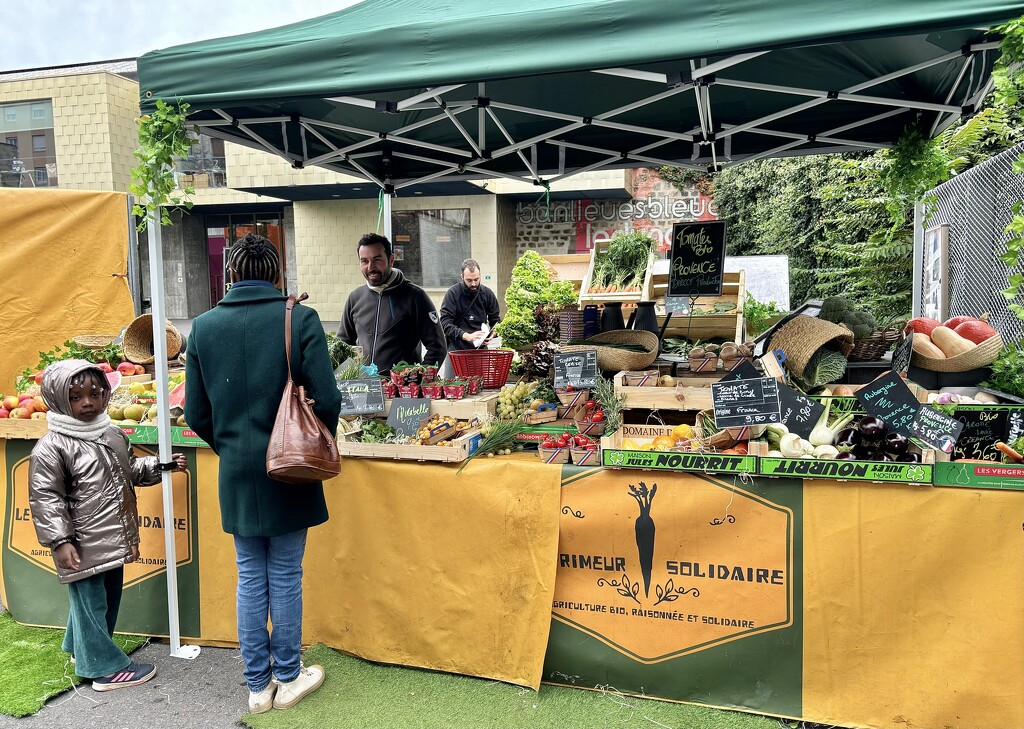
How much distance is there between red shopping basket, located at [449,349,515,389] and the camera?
412 cm

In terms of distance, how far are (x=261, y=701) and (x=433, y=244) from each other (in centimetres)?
1346

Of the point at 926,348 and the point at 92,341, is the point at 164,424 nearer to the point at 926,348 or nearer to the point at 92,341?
the point at 92,341

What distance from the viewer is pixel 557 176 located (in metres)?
5.96

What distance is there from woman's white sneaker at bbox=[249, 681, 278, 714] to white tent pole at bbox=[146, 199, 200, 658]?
73cm

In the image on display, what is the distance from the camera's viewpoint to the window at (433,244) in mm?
15727

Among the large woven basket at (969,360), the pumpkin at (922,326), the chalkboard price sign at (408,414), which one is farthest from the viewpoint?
the pumpkin at (922,326)

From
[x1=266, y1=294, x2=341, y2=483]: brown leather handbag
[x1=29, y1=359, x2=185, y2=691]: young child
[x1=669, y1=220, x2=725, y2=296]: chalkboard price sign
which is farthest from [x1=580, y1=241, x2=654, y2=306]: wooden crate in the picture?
[x1=29, y1=359, x2=185, y2=691]: young child

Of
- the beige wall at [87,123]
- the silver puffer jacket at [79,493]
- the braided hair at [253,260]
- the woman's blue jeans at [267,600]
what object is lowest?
the woman's blue jeans at [267,600]

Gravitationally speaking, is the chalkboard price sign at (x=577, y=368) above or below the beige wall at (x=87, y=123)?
below

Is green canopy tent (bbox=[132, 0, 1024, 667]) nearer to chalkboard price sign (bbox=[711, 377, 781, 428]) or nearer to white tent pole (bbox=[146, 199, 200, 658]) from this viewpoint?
white tent pole (bbox=[146, 199, 200, 658])

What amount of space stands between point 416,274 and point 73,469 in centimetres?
1310

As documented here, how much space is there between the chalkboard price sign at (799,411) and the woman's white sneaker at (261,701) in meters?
2.56

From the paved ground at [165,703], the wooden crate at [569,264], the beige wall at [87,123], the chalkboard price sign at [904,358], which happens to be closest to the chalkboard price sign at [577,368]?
the chalkboard price sign at [904,358]

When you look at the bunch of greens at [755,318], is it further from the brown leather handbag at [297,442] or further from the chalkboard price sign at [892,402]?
the brown leather handbag at [297,442]
